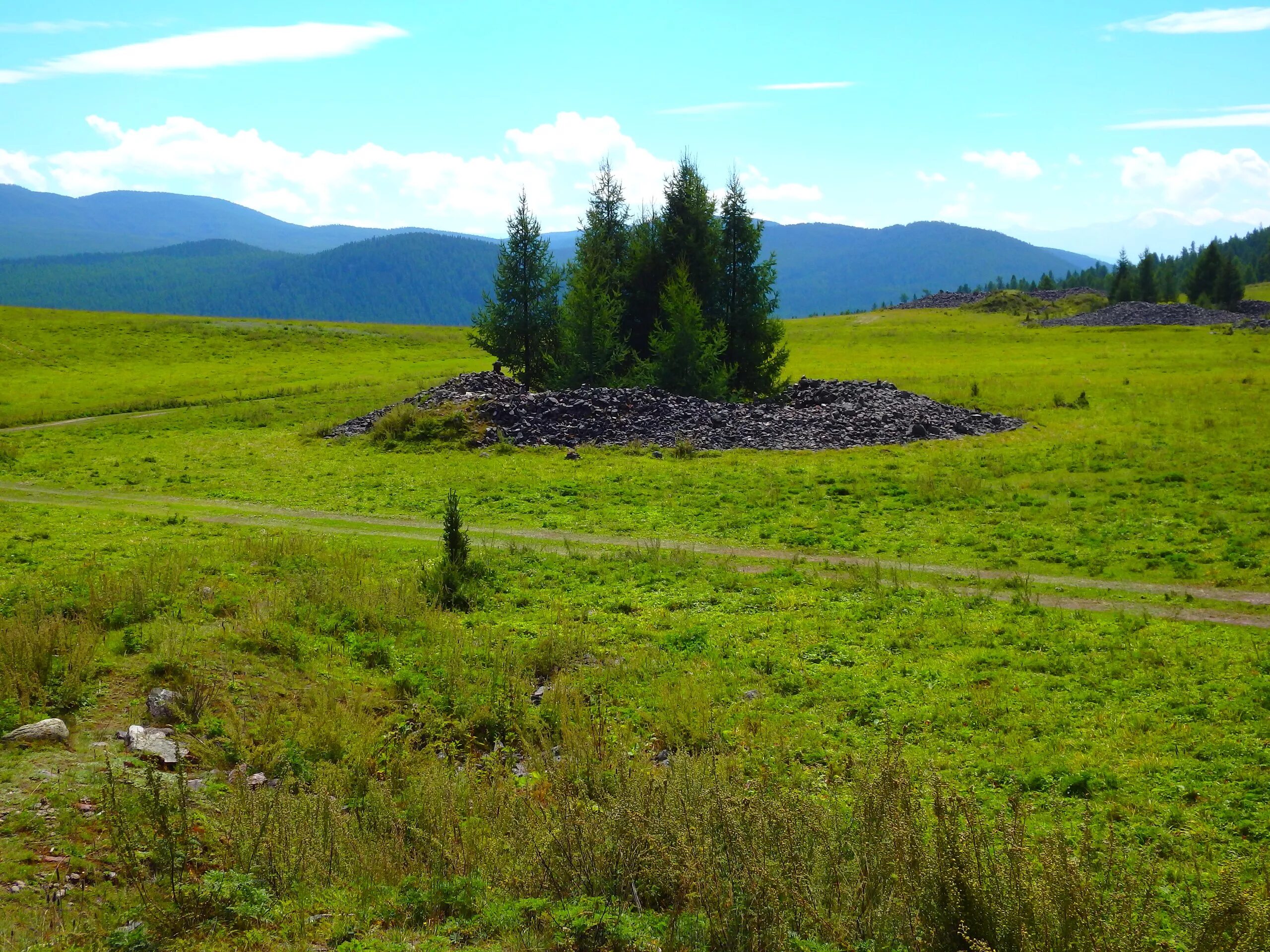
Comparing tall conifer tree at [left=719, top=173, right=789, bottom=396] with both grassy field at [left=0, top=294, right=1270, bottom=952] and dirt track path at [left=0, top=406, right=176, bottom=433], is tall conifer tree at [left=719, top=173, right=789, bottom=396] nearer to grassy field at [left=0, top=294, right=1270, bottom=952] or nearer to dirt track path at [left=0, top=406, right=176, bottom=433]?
grassy field at [left=0, top=294, right=1270, bottom=952]

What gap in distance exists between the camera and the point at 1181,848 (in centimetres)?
732

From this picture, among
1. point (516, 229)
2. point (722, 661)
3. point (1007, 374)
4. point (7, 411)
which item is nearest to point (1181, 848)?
point (722, 661)

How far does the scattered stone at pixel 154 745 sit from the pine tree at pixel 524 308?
37.6 m

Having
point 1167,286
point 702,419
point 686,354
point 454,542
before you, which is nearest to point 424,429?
point 702,419

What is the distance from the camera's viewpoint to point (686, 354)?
1559 inches

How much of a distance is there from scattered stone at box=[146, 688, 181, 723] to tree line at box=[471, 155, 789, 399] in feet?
101

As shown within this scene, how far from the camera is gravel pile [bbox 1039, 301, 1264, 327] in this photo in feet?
295

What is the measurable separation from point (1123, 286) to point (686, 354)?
374ft

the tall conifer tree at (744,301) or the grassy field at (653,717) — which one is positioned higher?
the tall conifer tree at (744,301)

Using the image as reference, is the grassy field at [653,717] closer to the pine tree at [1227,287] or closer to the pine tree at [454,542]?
the pine tree at [454,542]

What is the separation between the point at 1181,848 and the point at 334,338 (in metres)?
92.0

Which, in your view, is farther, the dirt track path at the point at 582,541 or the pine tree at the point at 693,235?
the pine tree at the point at 693,235

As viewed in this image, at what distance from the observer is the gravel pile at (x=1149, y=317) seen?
9006 cm

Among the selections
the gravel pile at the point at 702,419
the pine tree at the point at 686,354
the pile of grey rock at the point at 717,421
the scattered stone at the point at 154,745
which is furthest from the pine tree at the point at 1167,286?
the scattered stone at the point at 154,745
